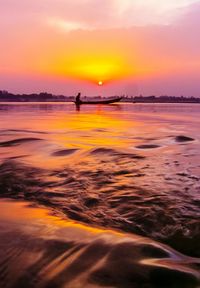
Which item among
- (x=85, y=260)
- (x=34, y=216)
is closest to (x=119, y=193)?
(x=34, y=216)

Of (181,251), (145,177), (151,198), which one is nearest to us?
(181,251)

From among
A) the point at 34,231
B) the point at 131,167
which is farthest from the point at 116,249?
the point at 131,167

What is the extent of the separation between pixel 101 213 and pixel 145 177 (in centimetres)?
209

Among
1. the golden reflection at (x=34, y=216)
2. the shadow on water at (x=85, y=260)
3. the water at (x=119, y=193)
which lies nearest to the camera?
the shadow on water at (x=85, y=260)

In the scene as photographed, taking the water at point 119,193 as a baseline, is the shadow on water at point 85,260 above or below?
above

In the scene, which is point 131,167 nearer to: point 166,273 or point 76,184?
point 76,184

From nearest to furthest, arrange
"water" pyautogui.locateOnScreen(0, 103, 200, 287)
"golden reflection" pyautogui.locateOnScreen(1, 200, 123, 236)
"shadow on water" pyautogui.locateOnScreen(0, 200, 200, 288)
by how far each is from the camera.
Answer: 1. "shadow on water" pyautogui.locateOnScreen(0, 200, 200, 288)
2. "water" pyautogui.locateOnScreen(0, 103, 200, 287)
3. "golden reflection" pyautogui.locateOnScreen(1, 200, 123, 236)

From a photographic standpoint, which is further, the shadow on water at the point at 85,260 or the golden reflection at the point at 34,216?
the golden reflection at the point at 34,216

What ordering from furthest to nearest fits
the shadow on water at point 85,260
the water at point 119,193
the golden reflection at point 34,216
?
1. the golden reflection at point 34,216
2. the water at point 119,193
3. the shadow on water at point 85,260

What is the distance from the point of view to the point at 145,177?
6.40 meters

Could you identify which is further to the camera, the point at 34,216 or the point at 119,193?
the point at 119,193

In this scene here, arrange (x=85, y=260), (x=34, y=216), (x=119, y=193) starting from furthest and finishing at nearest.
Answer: (x=119, y=193)
(x=34, y=216)
(x=85, y=260)

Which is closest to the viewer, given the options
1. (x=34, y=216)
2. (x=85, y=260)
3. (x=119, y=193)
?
(x=85, y=260)

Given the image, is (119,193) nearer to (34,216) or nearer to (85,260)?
(34,216)
